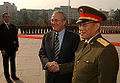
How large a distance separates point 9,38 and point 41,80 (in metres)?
1.41

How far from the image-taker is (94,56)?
1530 millimetres

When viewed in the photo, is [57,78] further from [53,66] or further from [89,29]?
[89,29]

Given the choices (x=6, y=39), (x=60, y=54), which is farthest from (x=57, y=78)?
(x=6, y=39)

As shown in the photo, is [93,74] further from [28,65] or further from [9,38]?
[28,65]

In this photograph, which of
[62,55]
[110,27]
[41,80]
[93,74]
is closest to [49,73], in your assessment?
[62,55]

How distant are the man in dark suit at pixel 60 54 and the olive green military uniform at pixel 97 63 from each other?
13.2 inches

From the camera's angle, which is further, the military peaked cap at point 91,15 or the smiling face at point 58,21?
the smiling face at point 58,21

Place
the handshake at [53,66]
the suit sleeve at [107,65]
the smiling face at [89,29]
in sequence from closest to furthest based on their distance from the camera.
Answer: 1. the suit sleeve at [107,65]
2. the smiling face at [89,29]
3. the handshake at [53,66]

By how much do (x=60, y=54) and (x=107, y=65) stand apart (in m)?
0.84

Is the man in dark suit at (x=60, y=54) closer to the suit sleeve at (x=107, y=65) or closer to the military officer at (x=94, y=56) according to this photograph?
the military officer at (x=94, y=56)

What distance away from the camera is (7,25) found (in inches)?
141

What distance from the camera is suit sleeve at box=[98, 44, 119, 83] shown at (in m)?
1.41

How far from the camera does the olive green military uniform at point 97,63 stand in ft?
4.69

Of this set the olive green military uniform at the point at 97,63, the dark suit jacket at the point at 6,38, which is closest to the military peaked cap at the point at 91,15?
the olive green military uniform at the point at 97,63
